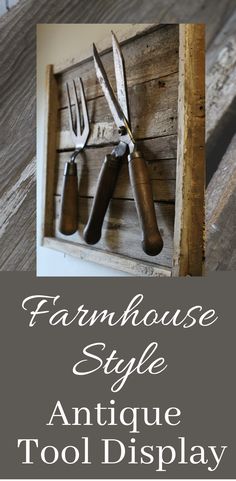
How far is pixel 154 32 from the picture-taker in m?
0.49

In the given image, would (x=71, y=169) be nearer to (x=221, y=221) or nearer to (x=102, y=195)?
(x=102, y=195)

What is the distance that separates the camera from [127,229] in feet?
1.68

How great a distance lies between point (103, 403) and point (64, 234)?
19 cm

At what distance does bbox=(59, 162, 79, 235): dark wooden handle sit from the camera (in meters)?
0.55

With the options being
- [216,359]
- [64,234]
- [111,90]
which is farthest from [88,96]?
[216,359]

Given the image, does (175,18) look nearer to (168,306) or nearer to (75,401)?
(168,306)

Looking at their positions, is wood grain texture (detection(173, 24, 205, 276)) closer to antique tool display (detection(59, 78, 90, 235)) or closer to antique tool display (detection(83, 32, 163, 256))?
antique tool display (detection(83, 32, 163, 256))

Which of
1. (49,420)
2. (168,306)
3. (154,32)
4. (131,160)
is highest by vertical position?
(154,32)

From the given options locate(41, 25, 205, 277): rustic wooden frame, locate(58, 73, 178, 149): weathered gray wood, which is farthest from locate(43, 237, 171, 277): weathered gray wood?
locate(58, 73, 178, 149): weathered gray wood

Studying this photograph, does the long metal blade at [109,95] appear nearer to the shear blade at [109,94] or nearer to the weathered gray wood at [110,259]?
the shear blade at [109,94]

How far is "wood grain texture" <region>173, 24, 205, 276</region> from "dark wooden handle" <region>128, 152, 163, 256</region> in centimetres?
2

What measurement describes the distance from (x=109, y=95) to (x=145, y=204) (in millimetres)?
129

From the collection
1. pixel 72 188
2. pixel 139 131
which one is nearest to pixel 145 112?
pixel 139 131

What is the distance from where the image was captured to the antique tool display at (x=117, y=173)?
47cm
